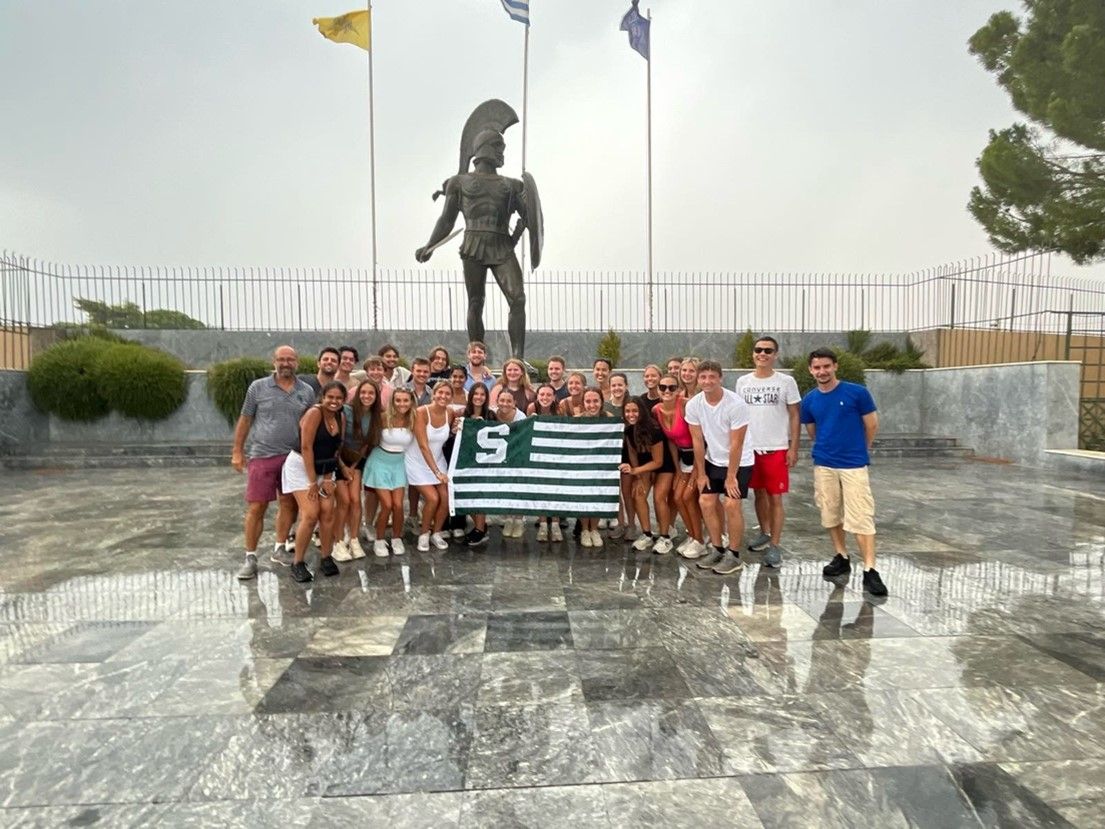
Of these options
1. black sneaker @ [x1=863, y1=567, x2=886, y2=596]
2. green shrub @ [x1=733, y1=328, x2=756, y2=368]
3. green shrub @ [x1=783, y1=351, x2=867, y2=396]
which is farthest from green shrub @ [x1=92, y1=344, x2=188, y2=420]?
black sneaker @ [x1=863, y1=567, x2=886, y2=596]

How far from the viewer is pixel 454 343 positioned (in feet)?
57.1

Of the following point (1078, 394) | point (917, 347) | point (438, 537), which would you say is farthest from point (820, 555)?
point (917, 347)

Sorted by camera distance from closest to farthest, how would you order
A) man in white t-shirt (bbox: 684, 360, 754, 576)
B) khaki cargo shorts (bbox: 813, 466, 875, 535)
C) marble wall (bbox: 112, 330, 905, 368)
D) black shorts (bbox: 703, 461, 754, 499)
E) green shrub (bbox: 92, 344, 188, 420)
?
khaki cargo shorts (bbox: 813, 466, 875, 535) < man in white t-shirt (bbox: 684, 360, 754, 576) < black shorts (bbox: 703, 461, 754, 499) < green shrub (bbox: 92, 344, 188, 420) < marble wall (bbox: 112, 330, 905, 368)

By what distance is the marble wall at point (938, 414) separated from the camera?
1085 centimetres

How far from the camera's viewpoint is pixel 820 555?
5.37 m

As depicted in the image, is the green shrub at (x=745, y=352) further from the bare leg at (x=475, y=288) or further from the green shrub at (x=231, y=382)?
the green shrub at (x=231, y=382)

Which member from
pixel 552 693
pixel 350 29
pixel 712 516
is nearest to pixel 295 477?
pixel 552 693

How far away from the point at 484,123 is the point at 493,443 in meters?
5.96

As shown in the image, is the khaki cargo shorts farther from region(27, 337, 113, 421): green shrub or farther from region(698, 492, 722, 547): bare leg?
region(27, 337, 113, 421): green shrub

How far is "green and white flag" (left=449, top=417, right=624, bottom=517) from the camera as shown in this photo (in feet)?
18.6

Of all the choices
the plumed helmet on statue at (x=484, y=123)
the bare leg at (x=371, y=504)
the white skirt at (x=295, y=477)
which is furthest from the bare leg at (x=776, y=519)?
the plumed helmet on statue at (x=484, y=123)

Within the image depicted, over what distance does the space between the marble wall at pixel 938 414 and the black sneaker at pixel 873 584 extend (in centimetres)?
879

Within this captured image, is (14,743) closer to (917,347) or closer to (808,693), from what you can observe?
(808,693)

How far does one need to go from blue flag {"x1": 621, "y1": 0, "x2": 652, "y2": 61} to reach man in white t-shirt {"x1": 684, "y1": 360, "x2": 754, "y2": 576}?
19.3 m
